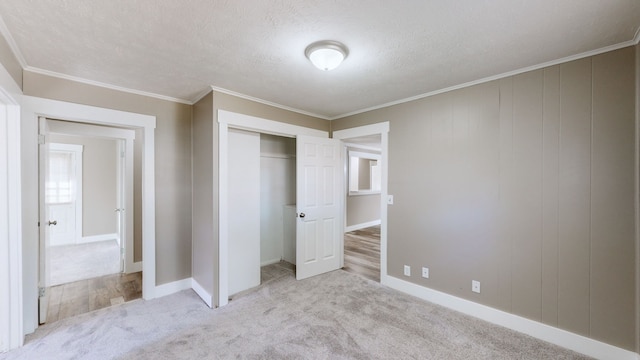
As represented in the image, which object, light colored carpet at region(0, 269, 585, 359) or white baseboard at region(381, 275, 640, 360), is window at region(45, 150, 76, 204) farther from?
white baseboard at region(381, 275, 640, 360)

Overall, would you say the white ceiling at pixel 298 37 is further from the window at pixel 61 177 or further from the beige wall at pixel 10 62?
the window at pixel 61 177

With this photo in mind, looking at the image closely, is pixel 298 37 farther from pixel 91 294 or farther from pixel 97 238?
pixel 97 238

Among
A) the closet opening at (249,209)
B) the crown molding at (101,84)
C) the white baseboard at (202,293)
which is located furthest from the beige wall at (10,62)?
the white baseboard at (202,293)

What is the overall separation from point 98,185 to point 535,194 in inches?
298

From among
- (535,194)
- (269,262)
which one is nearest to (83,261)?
(269,262)

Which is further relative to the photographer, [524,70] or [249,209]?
[249,209]

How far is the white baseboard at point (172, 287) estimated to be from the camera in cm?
303

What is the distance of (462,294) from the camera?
2.71 metres

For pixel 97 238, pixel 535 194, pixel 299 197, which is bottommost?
pixel 97 238

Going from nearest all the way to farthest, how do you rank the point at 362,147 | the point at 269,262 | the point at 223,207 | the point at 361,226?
the point at 223,207, the point at 269,262, the point at 362,147, the point at 361,226

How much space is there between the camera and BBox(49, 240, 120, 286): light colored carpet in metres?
3.71

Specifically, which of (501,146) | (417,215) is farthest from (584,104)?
(417,215)

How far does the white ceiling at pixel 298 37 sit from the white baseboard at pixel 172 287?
2.30 meters

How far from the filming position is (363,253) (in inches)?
193
